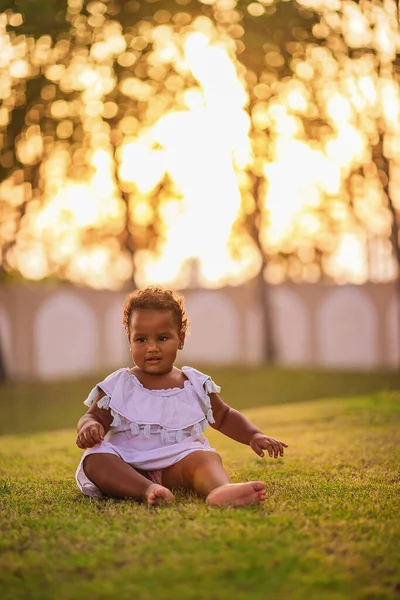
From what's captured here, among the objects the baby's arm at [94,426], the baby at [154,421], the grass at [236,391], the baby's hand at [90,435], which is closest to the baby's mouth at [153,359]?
the baby at [154,421]

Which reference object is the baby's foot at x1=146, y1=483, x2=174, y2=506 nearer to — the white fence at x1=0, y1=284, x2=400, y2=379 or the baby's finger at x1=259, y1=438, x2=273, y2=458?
the baby's finger at x1=259, y1=438, x2=273, y2=458

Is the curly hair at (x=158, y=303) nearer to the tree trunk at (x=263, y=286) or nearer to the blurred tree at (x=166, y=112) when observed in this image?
the blurred tree at (x=166, y=112)

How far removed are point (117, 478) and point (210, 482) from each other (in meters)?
0.39

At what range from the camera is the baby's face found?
378 cm

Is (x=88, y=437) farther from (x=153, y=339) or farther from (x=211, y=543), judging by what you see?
(x=211, y=543)

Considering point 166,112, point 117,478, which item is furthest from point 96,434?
point 166,112

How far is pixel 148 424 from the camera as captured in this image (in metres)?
3.72

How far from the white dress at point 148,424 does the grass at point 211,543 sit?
20cm

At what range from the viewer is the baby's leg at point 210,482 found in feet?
10.3

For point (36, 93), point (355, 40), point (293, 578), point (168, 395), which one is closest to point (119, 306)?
point (36, 93)

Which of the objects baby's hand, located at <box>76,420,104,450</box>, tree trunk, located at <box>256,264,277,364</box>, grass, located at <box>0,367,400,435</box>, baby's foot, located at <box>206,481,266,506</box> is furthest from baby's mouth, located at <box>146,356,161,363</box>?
tree trunk, located at <box>256,264,277,364</box>

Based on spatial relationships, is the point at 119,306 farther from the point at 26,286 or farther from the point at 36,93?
the point at 36,93

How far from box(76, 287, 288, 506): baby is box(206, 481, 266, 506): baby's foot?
252mm

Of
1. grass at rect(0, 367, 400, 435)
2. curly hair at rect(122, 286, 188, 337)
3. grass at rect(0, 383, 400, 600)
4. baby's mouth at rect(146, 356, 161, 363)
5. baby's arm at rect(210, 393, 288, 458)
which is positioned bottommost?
grass at rect(0, 367, 400, 435)
